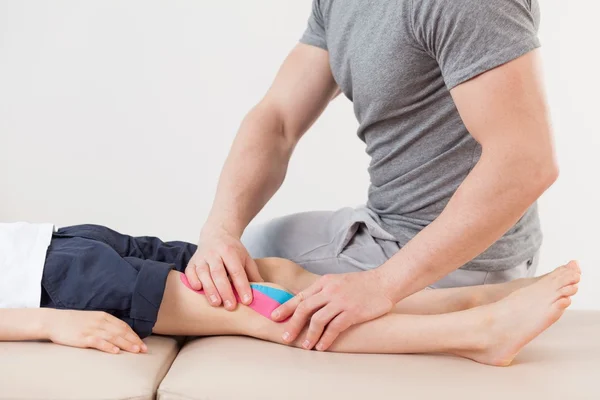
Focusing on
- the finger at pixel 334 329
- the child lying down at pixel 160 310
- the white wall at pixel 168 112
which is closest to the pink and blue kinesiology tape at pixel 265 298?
the child lying down at pixel 160 310

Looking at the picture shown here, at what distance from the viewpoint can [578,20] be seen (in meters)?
3.12

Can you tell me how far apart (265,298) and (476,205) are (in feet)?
1.27

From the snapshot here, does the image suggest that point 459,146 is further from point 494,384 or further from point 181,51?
point 181,51

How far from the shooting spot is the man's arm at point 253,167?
4.43 ft

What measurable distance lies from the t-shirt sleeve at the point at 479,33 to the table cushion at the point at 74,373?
26.0 inches

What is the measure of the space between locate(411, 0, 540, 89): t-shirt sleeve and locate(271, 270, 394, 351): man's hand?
0.36m

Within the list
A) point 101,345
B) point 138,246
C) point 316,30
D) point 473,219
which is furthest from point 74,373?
point 316,30

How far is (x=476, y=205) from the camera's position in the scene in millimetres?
1220

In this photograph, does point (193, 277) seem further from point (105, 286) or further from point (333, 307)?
point (333, 307)

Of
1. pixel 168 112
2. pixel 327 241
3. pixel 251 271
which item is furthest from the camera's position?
pixel 168 112

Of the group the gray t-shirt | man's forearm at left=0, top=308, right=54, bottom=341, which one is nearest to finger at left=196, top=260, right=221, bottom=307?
man's forearm at left=0, top=308, right=54, bottom=341

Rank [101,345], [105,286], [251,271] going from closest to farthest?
[101,345]
[105,286]
[251,271]

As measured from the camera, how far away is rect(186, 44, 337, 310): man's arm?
4.43 ft

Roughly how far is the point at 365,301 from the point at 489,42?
18.0 inches
